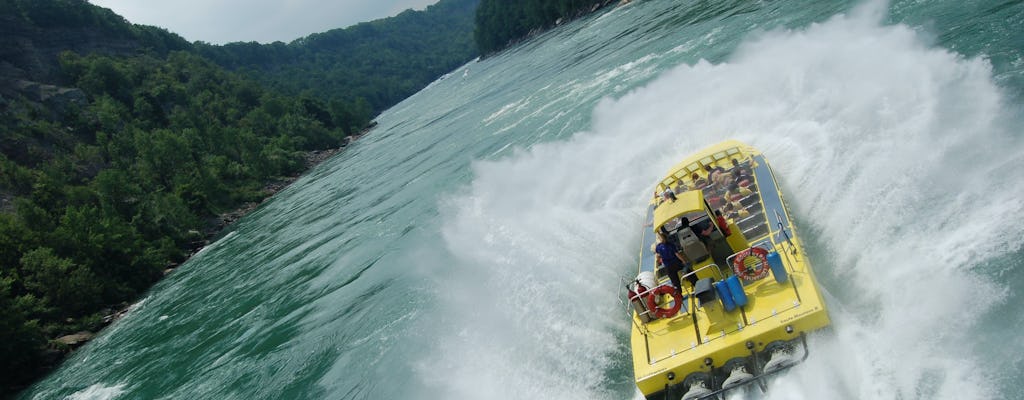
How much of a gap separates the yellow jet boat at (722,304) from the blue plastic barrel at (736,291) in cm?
1

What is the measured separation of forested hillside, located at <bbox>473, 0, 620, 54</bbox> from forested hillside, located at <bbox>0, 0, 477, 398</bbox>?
126ft

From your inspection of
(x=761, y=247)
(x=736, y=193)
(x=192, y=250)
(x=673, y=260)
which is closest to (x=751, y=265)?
(x=761, y=247)

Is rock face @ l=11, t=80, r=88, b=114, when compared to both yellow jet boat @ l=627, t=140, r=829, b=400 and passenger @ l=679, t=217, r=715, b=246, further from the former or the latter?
passenger @ l=679, t=217, r=715, b=246

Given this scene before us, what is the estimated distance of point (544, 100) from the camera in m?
38.2

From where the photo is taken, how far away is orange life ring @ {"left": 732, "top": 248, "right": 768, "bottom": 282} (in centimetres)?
1009

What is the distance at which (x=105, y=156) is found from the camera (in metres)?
64.4

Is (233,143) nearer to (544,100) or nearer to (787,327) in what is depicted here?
(544,100)

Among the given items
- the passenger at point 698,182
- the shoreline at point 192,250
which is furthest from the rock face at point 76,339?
the passenger at point 698,182

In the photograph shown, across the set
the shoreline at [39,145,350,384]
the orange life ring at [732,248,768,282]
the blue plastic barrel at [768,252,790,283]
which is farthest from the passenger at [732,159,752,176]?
the shoreline at [39,145,350,384]

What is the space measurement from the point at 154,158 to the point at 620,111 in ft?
176

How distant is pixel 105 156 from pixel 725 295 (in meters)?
70.9

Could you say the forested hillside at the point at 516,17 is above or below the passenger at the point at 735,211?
above

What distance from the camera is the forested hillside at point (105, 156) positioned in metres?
35.2

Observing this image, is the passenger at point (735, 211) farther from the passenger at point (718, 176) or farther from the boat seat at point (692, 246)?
the boat seat at point (692, 246)
